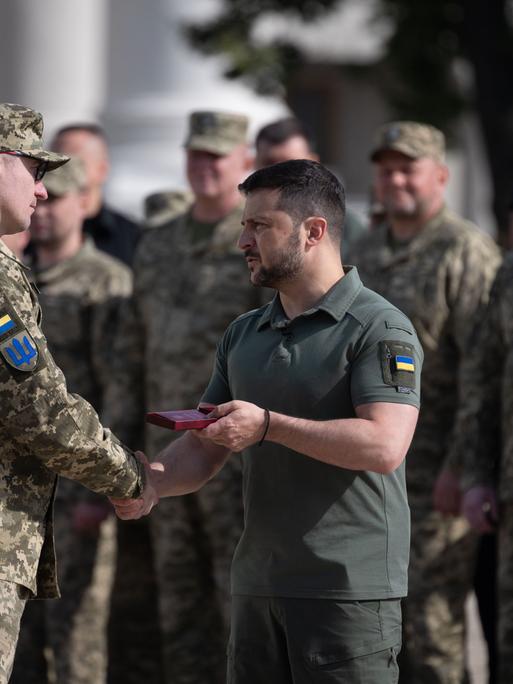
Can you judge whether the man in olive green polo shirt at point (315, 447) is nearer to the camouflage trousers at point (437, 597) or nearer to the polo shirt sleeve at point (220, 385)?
the polo shirt sleeve at point (220, 385)

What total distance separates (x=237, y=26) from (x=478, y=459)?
609 centimetres

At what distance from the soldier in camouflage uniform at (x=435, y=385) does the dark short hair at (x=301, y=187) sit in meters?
1.87

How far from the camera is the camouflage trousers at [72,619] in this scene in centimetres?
637

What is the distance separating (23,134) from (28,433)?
2.71ft

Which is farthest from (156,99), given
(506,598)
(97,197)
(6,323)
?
(6,323)

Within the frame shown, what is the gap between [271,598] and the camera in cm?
402

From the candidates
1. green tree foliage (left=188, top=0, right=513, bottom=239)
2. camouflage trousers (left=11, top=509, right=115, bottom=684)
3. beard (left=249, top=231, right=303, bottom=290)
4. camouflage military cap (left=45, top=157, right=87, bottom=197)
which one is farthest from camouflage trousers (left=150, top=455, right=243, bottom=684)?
green tree foliage (left=188, top=0, right=513, bottom=239)

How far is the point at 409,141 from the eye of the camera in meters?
6.36

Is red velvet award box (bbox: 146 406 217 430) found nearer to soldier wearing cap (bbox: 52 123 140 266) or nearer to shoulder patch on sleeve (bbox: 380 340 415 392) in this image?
shoulder patch on sleeve (bbox: 380 340 415 392)

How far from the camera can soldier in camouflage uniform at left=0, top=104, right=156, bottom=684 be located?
394 cm

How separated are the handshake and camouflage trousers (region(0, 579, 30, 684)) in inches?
16.4

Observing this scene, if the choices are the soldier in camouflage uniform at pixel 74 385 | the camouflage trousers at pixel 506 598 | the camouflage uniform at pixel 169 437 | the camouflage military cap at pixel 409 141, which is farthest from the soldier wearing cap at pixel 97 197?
the camouflage trousers at pixel 506 598

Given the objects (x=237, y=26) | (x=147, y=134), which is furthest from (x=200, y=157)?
(x=147, y=134)

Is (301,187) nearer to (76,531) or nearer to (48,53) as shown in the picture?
(76,531)
